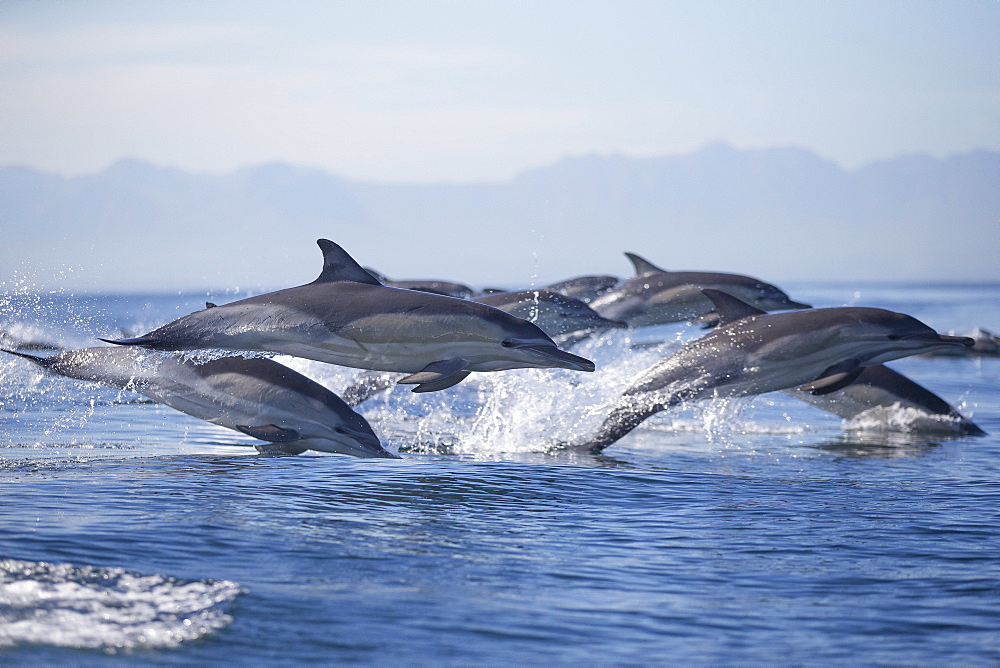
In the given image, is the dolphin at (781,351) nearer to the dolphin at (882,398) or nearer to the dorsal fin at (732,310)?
the dorsal fin at (732,310)

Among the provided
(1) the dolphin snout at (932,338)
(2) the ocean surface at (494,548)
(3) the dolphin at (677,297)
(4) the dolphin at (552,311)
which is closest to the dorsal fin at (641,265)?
(3) the dolphin at (677,297)

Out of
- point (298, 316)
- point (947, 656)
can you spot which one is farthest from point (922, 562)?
point (298, 316)

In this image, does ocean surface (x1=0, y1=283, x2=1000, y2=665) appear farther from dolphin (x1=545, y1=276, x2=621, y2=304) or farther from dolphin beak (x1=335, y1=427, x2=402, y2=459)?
dolphin (x1=545, y1=276, x2=621, y2=304)

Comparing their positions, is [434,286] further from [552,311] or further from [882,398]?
[882,398]

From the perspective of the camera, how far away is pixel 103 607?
194 inches

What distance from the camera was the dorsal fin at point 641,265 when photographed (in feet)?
48.3

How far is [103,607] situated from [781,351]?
6229 mm

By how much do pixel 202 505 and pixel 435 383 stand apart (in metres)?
1.74

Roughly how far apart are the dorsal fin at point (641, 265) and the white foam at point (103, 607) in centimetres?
1012

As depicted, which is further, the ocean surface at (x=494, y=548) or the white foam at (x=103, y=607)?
the ocean surface at (x=494, y=548)

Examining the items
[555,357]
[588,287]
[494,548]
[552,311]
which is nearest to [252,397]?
[555,357]

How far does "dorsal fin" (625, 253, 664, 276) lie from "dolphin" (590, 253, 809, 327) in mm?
203

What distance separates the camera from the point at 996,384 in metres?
19.1

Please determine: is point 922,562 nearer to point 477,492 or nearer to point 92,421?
point 477,492
